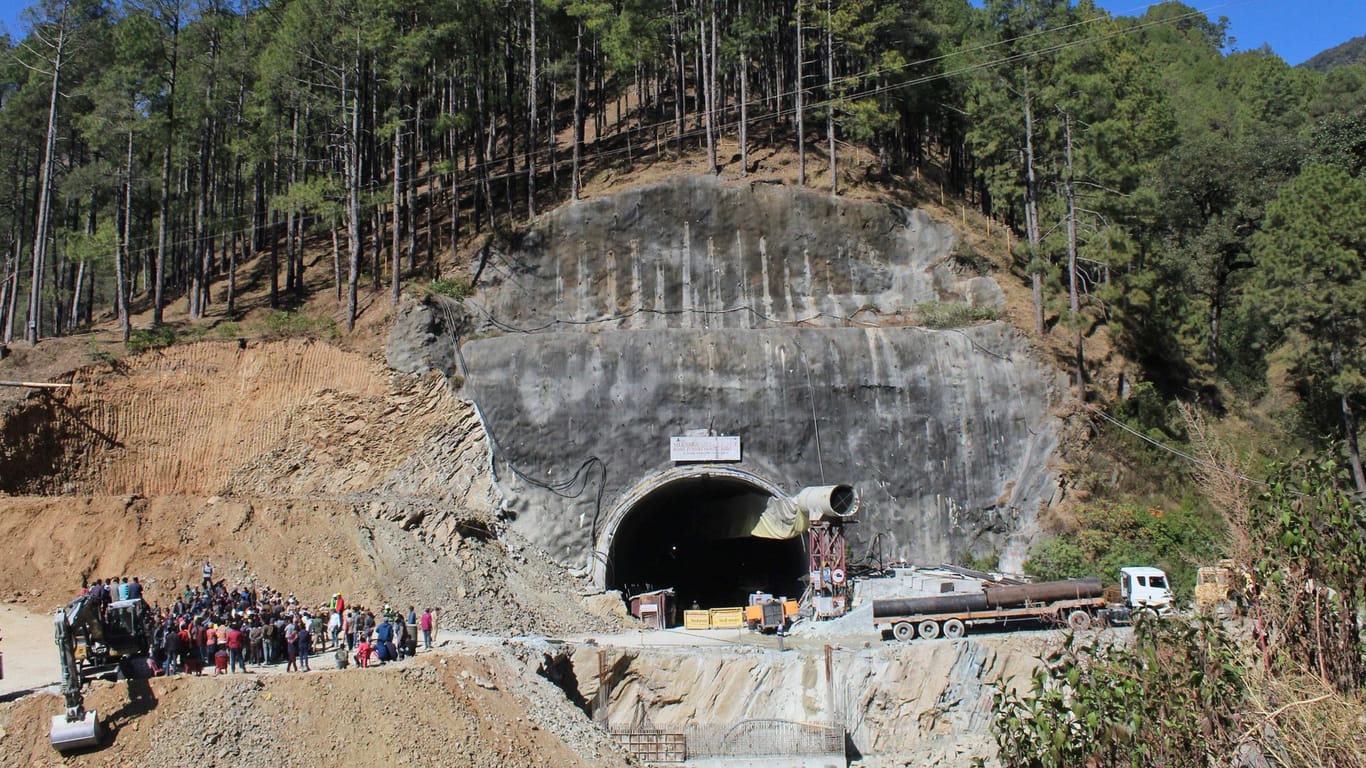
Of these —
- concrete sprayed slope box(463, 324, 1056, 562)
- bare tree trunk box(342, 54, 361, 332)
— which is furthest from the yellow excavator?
bare tree trunk box(342, 54, 361, 332)

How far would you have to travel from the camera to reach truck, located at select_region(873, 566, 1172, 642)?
1094 inches

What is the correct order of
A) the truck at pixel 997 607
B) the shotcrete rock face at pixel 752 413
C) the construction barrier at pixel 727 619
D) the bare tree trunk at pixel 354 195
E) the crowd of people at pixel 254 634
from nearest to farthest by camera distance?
the crowd of people at pixel 254 634, the truck at pixel 997 607, the construction barrier at pixel 727 619, the shotcrete rock face at pixel 752 413, the bare tree trunk at pixel 354 195

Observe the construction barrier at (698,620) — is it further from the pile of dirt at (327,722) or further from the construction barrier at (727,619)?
the pile of dirt at (327,722)

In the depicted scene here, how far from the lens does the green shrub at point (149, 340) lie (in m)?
34.9

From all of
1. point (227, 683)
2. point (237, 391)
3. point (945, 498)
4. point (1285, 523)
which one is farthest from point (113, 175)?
point (1285, 523)

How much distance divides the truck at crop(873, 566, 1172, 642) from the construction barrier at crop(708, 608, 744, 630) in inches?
209

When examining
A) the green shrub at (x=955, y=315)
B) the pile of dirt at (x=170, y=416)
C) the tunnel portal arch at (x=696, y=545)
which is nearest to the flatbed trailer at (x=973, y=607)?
the tunnel portal arch at (x=696, y=545)

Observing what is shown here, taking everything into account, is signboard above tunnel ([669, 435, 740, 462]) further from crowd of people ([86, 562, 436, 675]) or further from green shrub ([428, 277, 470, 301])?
crowd of people ([86, 562, 436, 675])

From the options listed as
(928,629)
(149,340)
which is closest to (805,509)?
(928,629)

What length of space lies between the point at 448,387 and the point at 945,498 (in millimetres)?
17836

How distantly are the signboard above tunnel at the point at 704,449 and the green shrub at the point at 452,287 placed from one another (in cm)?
1047

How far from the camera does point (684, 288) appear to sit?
4203 centimetres

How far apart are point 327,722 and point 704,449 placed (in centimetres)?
1832

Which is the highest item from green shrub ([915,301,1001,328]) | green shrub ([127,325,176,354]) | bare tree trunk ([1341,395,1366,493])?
green shrub ([915,301,1001,328])
